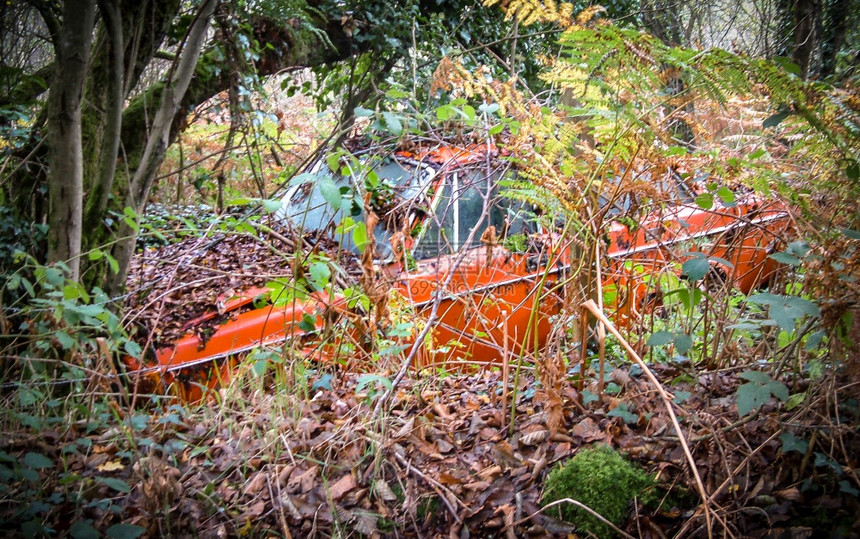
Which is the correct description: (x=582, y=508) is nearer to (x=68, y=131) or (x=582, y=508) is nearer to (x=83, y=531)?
(x=83, y=531)

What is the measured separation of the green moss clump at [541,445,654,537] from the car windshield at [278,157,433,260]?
50.9 inches

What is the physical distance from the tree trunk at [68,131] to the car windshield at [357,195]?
1.23 metres

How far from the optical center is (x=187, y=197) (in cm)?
954

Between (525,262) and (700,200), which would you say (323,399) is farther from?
(700,200)

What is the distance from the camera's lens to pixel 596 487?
2125mm

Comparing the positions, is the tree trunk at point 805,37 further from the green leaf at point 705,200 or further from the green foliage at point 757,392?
the green foliage at point 757,392

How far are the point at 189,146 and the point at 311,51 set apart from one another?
371cm

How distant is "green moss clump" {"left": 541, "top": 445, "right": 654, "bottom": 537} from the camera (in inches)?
82.0

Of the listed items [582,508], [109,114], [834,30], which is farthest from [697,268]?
[834,30]

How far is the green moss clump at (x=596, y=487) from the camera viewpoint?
208cm

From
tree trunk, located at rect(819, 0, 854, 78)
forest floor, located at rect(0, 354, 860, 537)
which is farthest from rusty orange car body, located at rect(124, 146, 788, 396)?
tree trunk, located at rect(819, 0, 854, 78)

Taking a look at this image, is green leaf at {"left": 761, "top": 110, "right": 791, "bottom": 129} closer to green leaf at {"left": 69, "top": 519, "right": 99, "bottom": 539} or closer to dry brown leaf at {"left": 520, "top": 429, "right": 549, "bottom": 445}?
dry brown leaf at {"left": 520, "top": 429, "right": 549, "bottom": 445}

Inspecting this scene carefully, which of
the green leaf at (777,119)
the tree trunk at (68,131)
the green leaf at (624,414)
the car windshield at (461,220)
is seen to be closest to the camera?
the green leaf at (777,119)

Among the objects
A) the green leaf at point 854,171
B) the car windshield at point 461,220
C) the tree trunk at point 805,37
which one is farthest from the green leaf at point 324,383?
the tree trunk at point 805,37
